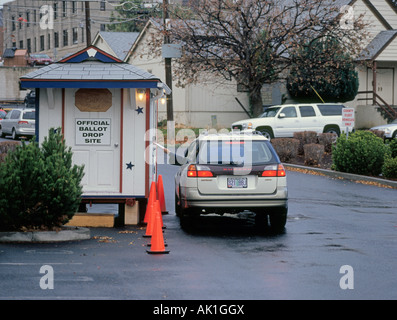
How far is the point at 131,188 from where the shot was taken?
13.1 meters

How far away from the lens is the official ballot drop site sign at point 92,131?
43.1 ft

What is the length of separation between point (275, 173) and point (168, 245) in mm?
2327

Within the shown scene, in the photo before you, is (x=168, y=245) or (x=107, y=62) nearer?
(x=168, y=245)

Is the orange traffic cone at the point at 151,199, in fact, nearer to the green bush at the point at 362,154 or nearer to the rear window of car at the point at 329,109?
the green bush at the point at 362,154

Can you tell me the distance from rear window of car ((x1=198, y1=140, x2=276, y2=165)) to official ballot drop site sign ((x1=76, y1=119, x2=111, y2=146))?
189 cm

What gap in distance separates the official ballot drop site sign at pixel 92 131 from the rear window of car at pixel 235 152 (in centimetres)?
189

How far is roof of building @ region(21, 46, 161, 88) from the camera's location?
1255 cm

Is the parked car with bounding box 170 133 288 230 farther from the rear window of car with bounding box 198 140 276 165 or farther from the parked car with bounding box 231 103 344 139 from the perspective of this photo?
the parked car with bounding box 231 103 344 139

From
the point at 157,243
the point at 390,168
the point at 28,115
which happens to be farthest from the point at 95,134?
the point at 28,115

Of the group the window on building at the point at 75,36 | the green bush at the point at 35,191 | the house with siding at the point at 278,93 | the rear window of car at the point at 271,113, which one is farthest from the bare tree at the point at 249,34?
the window on building at the point at 75,36
